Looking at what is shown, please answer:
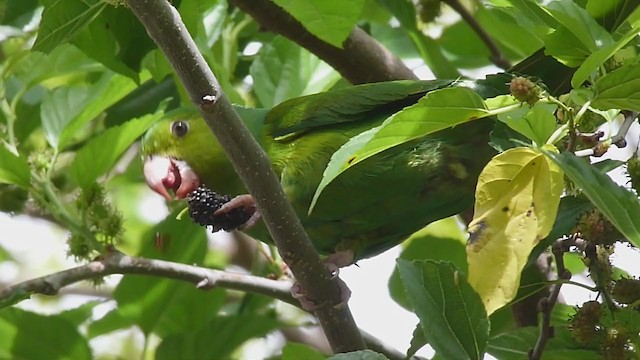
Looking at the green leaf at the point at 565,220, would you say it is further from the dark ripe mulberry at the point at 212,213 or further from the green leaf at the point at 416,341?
the dark ripe mulberry at the point at 212,213

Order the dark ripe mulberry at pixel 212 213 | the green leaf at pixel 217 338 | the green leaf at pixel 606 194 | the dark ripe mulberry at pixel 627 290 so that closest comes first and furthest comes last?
the green leaf at pixel 606 194, the dark ripe mulberry at pixel 627 290, the dark ripe mulberry at pixel 212 213, the green leaf at pixel 217 338

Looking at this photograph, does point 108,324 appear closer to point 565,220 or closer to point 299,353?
point 299,353

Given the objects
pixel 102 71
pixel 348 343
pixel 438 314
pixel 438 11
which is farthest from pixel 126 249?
pixel 438 314

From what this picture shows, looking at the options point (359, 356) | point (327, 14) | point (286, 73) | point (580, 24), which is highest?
point (286, 73)

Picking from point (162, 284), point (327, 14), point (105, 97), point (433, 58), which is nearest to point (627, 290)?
point (327, 14)

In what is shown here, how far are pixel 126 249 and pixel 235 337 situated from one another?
35.4 inches

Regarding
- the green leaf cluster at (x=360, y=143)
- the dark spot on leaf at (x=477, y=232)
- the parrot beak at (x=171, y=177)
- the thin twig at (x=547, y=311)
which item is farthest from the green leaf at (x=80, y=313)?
the dark spot on leaf at (x=477, y=232)

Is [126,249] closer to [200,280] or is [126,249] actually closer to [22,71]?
[22,71]

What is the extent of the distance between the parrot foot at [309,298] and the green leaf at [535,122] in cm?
52

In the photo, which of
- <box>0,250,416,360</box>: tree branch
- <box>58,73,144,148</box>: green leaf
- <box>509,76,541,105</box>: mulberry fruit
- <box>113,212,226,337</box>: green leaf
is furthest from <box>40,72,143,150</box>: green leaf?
<box>509,76,541,105</box>: mulberry fruit

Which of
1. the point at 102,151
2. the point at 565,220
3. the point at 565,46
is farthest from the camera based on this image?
the point at 102,151

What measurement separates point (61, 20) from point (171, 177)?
67 centimetres

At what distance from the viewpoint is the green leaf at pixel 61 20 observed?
4.77ft

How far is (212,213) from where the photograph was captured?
1731mm
